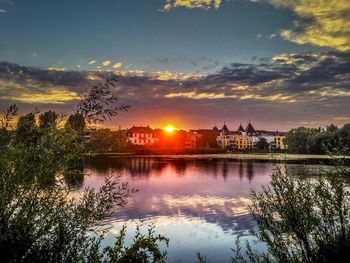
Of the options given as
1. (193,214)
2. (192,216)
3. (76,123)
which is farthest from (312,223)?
(193,214)

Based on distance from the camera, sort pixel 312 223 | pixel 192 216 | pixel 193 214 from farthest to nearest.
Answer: pixel 193 214 < pixel 192 216 < pixel 312 223

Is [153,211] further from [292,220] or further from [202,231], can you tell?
[292,220]

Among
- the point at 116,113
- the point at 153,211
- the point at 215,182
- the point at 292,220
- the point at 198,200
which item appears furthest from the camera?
the point at 215,182

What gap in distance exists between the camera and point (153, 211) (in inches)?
1328

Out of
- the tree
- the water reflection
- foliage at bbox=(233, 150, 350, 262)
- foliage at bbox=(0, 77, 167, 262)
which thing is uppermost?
the tree

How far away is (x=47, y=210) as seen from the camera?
5.87 meters

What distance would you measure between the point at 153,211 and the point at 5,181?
29.4 meters

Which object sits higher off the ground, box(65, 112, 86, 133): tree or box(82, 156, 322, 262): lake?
box(65, 112, 86, 133): tree

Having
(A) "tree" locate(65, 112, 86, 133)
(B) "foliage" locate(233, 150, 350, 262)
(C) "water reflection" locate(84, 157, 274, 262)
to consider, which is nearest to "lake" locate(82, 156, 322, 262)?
(C) "water reflection" locate(84, 157, 274, 262)

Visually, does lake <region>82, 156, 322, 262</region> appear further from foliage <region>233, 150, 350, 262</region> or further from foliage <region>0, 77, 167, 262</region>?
foliage <region>0, 77, 167, 262</region>

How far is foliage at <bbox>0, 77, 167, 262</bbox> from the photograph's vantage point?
4.97 metres

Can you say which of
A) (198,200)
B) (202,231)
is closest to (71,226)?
(202,231)

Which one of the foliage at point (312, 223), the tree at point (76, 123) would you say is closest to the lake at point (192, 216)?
the foliage at point (312, 223)

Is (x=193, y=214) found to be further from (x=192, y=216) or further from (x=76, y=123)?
(x=76, y=123)
